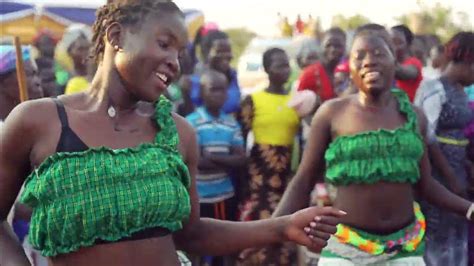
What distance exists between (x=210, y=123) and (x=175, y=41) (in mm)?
3966

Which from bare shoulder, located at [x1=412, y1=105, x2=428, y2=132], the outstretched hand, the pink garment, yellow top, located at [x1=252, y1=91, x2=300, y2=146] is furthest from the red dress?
the outstretched hand

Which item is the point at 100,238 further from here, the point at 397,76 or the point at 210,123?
the point at 397,76

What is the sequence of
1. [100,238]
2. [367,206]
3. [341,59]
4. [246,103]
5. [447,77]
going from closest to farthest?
1. [100,238]
2. [367,206]
3. [447,77]
4. [246,103]
5. [341,59]

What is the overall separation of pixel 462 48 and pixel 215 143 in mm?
1941

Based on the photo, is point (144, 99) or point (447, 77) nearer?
point (144, 99)

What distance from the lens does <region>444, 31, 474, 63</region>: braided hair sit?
20.8 feet

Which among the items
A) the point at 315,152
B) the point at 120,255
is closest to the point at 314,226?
the point at 120,255

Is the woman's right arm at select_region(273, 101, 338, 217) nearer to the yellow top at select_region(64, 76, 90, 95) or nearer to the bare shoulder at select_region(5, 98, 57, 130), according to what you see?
the bare shoulder at select_region(5, 98, 57, 130)

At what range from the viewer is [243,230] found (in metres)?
2.92

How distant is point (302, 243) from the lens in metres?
2.78

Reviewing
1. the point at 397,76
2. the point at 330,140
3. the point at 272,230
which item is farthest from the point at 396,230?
the point at 397,76

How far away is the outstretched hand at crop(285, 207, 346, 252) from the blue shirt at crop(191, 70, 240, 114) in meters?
4.11

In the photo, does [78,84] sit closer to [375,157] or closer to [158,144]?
[375,157]

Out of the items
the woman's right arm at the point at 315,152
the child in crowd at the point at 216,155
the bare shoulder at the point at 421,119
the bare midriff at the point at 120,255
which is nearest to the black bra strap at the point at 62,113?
the bare midriff at the point at 120,255
